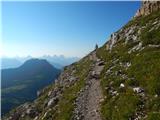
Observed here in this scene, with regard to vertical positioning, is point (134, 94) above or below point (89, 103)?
above

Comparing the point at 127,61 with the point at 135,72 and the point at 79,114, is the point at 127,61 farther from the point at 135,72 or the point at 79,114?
the point at 79,114

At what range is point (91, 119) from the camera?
23.7m

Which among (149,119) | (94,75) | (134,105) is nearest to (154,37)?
(94,75)

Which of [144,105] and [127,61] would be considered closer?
[144,105]

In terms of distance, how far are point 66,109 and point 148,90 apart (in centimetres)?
1014

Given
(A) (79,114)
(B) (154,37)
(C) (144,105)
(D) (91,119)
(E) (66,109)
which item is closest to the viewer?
(C) (144,105)

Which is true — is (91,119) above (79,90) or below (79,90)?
below

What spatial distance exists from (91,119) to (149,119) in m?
7.18

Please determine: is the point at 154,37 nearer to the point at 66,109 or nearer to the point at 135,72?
the point at 135,72

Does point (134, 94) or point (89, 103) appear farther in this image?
point (89, 103)

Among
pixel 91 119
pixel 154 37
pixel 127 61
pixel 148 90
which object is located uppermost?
pixel 154 37

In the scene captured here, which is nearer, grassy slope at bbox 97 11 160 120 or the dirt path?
grassy slope at bbox 97 11 160 120

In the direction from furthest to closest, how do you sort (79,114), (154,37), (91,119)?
(154,37) → (79,114) → (91,119)

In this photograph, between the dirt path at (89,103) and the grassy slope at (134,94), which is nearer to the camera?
the grassy slope at (134,94)
